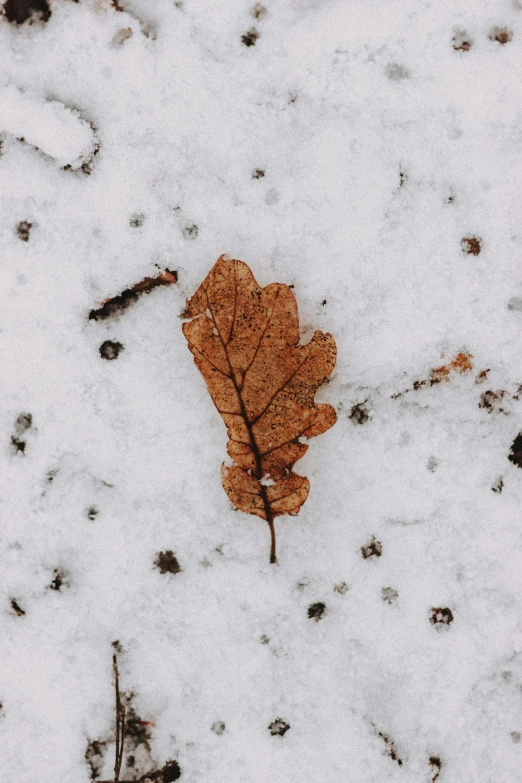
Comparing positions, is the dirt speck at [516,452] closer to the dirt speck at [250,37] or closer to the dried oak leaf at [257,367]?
the dried oak leaf at [257,367]

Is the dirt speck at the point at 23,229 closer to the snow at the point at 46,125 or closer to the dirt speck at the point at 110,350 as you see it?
the snow at the point at 46,125

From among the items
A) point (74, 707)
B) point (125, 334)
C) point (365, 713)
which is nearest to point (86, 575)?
point (74, 707)

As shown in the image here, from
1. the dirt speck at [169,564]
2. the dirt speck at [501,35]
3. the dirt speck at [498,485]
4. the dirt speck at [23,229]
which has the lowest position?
the dirt speck at [169,564]

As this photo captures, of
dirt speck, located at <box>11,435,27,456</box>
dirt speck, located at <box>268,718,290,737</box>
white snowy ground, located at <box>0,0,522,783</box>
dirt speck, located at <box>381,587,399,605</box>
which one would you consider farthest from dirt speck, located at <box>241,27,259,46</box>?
dirt speck, located at <box>268,718,290,737</box>

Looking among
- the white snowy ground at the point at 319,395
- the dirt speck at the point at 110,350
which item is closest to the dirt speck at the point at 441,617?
the white snowy ground at the point at 319,395

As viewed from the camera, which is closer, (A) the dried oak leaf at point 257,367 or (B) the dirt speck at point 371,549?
(A) the dried oak leaf at point 257,367

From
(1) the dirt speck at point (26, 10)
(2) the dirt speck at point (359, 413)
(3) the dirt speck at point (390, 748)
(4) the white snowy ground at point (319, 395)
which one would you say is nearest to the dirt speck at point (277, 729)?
(4) the white snowy ground at point (319, 395)

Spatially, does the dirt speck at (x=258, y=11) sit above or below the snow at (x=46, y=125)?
above

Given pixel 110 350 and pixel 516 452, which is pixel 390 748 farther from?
pixel 110 350
